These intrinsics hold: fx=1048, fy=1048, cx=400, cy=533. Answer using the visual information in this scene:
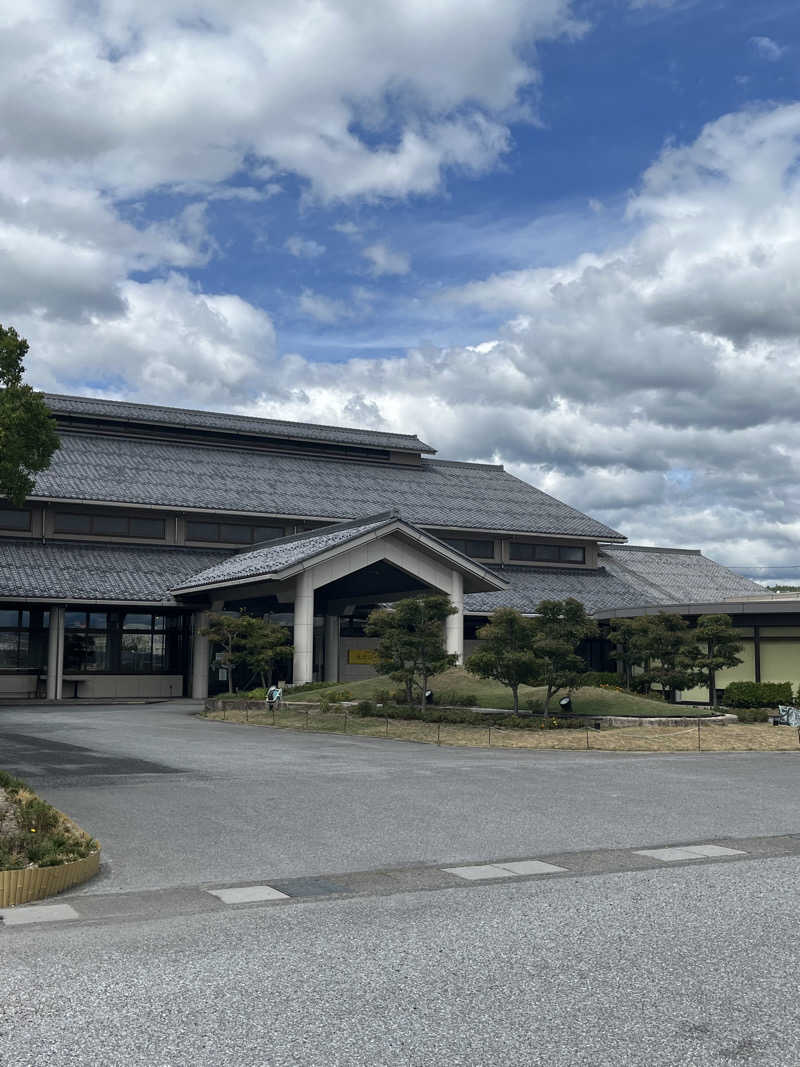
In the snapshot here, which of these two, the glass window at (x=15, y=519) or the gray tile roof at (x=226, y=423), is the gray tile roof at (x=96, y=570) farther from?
the gray tile roof at (x=226, y=423)

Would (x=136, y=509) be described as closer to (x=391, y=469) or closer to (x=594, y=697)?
(x=391, y=469)

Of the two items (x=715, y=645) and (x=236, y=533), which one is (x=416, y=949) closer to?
(x=715, y=645)

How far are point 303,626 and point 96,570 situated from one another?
11106 mm

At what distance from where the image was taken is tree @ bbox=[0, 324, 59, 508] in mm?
28172

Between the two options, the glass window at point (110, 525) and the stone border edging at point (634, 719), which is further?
the glass window at point (110, 525)

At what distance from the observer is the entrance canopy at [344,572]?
36.3 metres

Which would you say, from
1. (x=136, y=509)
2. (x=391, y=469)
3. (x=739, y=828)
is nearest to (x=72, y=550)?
(x=136, y=509)

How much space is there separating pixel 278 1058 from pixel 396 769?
1369cm

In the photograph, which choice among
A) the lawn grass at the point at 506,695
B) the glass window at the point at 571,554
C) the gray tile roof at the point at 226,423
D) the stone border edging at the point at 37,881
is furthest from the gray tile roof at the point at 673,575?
the stone border edging at the point at 37,881

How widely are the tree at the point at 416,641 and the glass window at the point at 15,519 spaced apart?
20.6m

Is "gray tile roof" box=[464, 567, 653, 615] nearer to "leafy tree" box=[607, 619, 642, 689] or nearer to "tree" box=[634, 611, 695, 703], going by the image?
"leafy tree" box=[607, 619, 642, 689]

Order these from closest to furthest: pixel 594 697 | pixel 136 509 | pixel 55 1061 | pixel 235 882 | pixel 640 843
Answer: pixel 55 1061 → pixel 235 882 → pixel 640 843 → pixel 594 697 → pixel 136 509

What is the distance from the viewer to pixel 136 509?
46.5m

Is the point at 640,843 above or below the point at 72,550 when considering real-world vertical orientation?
below
